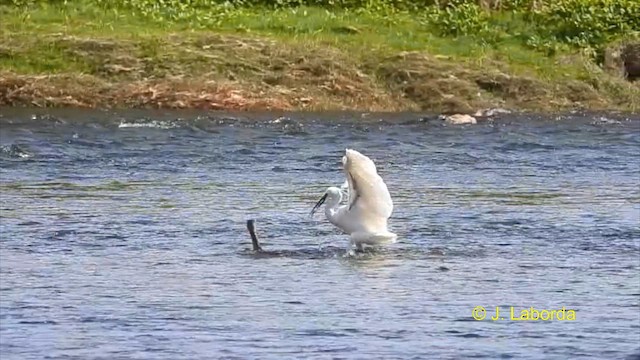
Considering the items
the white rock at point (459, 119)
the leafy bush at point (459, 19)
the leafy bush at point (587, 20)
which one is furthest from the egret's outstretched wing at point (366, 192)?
the leafy bush at point (587, 20)

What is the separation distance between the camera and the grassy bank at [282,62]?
71.6 feet

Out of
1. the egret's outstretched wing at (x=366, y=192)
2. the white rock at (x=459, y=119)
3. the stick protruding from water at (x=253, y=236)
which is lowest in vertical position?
the white rock at (x=459, y=119)

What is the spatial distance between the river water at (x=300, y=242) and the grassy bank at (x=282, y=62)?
1.53m

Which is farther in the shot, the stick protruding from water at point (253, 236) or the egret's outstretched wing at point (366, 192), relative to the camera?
the egret's outstretched wing at point (366, 192)

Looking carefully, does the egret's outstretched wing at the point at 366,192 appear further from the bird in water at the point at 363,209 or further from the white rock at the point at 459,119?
the white rock at the point at 459,119

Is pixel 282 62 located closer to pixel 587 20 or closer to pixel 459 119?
pixel 459 119

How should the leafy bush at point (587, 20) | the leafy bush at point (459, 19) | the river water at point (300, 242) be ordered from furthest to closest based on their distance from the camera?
the leafy bush at point (587, 20) → the leafy bush at point (459, 19) → the river water at point (300, 242)

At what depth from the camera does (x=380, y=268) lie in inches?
417

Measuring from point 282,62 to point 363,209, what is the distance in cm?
1140

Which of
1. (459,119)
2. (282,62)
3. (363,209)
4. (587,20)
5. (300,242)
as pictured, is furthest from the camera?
(587,20)

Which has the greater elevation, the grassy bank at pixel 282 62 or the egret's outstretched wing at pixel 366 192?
the egret's outstretched wing at pixel 366 192

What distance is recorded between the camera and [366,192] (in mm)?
11438

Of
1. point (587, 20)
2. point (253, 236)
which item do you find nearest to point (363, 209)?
point (253, 236)

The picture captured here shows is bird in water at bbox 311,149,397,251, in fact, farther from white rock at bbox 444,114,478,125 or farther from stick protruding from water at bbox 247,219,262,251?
white rock at bbox 444,114,478,125
